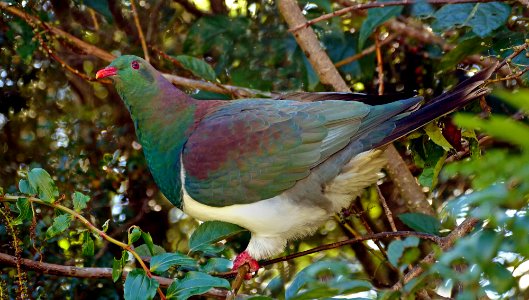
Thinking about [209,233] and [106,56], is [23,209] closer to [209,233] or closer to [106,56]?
[209,233]

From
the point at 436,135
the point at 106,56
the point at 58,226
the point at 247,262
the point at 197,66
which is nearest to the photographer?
the point at 58,226

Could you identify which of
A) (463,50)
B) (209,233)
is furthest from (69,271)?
(463,50)

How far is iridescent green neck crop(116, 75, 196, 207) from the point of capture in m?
2.51

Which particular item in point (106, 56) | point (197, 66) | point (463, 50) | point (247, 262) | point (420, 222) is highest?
point (106, 56)

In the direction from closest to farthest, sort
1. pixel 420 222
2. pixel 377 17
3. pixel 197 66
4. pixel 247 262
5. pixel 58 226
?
pixel 58 226 < pixel 247 262 < pixel 420 222 < pixel 377 17 < pixel 197 66

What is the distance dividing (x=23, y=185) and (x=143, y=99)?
0.68m

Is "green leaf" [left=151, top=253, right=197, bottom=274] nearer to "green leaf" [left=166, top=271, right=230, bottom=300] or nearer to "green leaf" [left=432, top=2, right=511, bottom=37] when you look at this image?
"green leaf" [left=166, top=271, right=230, bottom=300]

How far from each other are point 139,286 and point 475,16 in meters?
1.64

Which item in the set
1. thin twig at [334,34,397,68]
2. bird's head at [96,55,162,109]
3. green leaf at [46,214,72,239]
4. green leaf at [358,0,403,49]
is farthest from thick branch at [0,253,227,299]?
thin twig at [334,34,397,68]

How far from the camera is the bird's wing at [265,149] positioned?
7.72 ft

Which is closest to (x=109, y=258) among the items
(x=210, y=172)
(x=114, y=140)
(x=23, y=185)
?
(x=114, y=140)

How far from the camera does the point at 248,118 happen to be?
240 cm

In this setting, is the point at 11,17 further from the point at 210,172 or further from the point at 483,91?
the point at 483,91

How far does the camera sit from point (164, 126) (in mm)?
2578
